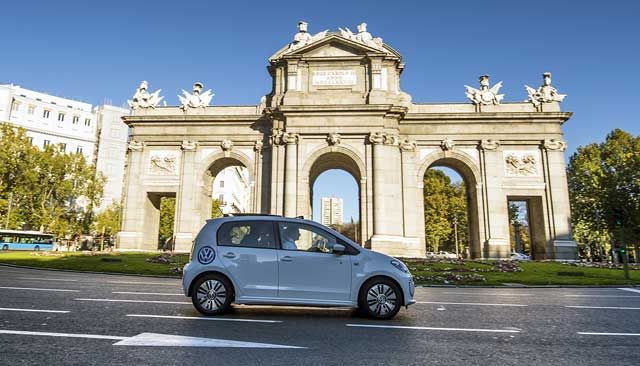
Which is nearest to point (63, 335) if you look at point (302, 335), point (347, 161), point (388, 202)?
point (302, 335)

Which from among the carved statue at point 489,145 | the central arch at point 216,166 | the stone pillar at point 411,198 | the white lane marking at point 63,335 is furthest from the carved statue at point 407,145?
the white lane marking at point 63,335

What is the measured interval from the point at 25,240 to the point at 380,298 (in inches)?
2200

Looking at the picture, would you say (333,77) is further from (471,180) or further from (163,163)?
(163,163)

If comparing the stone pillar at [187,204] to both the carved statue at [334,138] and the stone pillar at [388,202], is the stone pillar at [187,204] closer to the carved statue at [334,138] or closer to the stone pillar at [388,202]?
the carved statue at [334,138]

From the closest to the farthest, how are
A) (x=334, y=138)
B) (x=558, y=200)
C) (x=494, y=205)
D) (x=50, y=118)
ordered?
(x=334, y=138) < (x=558, y=200) < (x=494, y=205) < (x=50, y=118)

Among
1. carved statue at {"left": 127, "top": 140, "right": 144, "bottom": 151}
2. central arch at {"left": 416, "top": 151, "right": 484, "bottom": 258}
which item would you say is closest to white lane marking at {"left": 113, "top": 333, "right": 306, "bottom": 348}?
central arch at {"left": 416, "top": 151, "right": 484, "bottom": 258}

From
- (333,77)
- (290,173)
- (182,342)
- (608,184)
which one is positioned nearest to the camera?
(182,342)

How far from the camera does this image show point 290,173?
104 ft

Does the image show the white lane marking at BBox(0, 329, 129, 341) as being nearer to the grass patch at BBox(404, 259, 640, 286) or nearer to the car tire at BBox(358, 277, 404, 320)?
the car tire at BBox(358, 277, 404, 320)

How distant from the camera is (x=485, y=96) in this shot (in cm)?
3456

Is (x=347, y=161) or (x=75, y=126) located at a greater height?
(x=75, y=126)

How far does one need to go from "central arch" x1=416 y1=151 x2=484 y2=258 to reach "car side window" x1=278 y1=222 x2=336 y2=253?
26142mm

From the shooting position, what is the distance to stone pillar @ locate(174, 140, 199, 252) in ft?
110

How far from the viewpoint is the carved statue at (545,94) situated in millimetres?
34062
